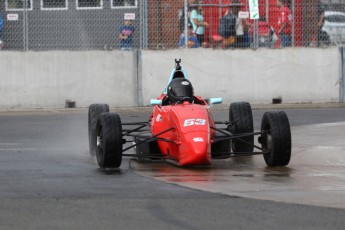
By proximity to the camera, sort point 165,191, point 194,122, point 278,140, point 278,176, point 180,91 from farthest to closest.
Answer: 1. point 180,91
2. point 278,140
3. point 194,122
4. point 278,176
5. point 165,191

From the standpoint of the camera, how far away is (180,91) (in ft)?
46.2

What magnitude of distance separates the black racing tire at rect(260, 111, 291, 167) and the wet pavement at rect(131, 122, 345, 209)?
0.40 ft

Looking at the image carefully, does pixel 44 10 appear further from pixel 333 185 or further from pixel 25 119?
pixel 333 185

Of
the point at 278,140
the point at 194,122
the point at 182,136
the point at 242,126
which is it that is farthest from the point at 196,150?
the point at 242,126

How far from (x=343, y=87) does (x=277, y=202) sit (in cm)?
1480

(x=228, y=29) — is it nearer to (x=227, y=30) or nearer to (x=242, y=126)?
(x=227, y=30)

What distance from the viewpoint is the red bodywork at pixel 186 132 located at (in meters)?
12.6

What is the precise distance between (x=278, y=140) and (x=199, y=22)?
38.9ft

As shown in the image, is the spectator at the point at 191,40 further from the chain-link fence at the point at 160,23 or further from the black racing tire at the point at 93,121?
the black racing tire at the point at 93,121

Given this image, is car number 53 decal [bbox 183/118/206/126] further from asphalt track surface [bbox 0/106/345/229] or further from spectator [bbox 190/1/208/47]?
spectator [bbox 190/1/208/47]

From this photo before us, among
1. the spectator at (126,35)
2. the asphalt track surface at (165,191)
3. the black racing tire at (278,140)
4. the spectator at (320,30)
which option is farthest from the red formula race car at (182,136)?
the spectator at (320,30)

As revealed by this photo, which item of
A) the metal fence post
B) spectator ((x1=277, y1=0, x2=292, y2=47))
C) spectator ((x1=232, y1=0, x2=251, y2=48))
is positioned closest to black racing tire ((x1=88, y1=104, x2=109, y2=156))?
spectator ((x1=232, y1=0, x2=251, y2=48))

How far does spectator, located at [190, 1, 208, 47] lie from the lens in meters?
24.5

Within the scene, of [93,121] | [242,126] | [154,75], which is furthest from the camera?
[154,75]
